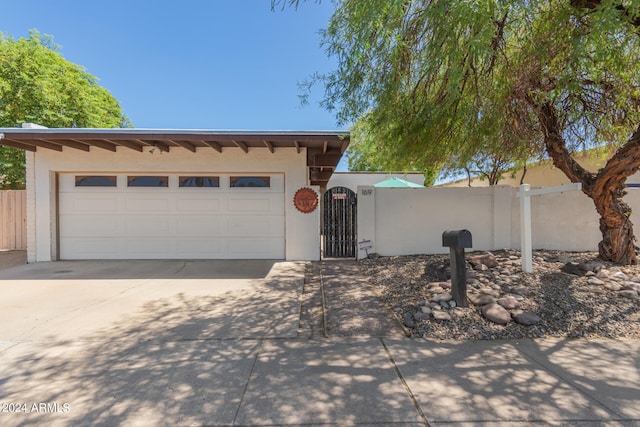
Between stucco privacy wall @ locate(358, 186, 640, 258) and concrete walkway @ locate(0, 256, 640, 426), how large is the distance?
400 centimetres

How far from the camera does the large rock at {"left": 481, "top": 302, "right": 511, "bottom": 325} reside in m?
3.58

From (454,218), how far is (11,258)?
12070 millimetres

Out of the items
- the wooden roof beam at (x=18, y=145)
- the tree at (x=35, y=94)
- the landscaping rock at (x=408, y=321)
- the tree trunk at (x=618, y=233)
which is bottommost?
the landscaping rock at (x=408, y=321)

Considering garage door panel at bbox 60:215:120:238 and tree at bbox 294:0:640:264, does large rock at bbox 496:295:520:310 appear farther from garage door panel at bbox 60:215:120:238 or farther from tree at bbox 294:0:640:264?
garage door panel at bbox 60:215:120:238

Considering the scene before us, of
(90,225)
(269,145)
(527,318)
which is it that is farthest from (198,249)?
(527,318)

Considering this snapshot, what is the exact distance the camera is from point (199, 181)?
8.05 m

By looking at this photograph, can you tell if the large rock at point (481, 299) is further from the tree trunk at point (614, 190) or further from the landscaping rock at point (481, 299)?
the tree trunk at point (614, 190)

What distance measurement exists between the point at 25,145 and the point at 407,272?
9.38m

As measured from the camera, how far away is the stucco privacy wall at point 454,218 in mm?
A: 7734

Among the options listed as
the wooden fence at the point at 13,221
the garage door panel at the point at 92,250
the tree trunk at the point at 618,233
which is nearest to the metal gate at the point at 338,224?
the tree trunk at the point at 618,233

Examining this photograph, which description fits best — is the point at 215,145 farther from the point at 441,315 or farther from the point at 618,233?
the point at 618,233

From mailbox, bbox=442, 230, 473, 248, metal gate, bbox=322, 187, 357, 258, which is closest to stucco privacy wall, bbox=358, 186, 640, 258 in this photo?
metal gate, bbox=322, 187, 357, 258

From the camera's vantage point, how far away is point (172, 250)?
8.02 metres

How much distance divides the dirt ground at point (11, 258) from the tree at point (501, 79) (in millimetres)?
8746
